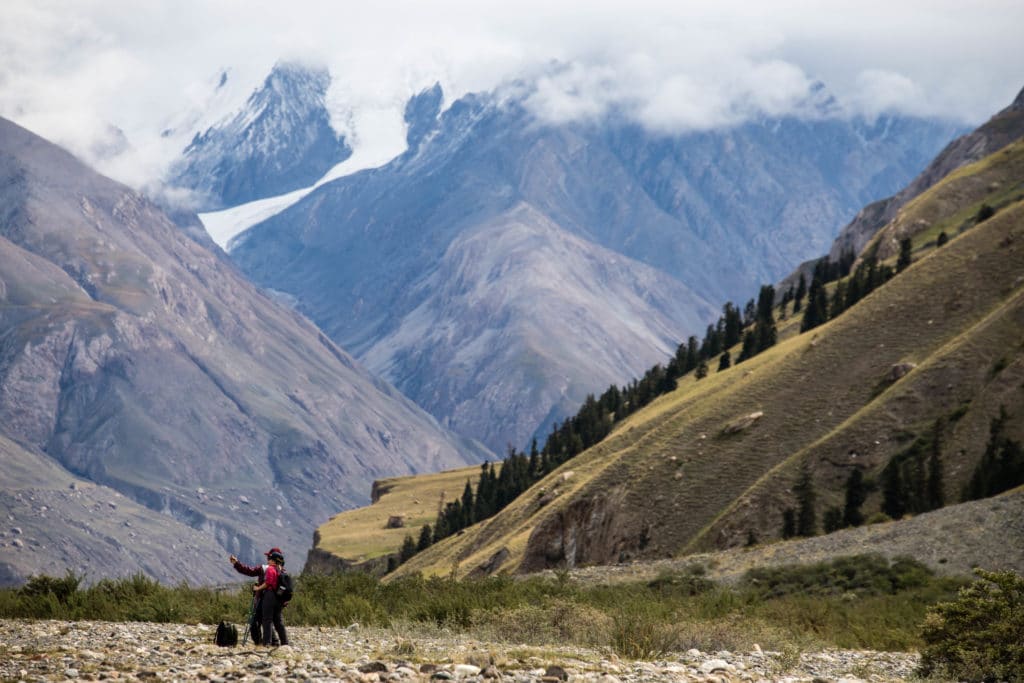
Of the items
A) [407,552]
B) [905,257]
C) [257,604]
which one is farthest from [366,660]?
[407,552]

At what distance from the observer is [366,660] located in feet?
105

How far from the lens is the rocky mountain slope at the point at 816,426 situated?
307ft

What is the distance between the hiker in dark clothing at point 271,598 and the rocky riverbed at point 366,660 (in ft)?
2.56

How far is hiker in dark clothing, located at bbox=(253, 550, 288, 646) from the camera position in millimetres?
35438

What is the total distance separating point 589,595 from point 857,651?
15101 mm

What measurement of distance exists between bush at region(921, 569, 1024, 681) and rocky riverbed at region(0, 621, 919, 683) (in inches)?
47.3

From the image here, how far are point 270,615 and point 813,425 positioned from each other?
76.5 m

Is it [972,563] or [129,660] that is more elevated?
[972,563]

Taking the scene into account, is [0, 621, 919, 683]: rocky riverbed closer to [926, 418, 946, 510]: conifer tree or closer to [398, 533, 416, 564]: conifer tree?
[926, 418, 946, 510]: conifer tree

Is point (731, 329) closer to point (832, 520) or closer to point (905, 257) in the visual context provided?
point (905, 257)

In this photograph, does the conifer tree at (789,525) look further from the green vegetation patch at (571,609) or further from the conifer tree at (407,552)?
the conifer tree at (407,552)

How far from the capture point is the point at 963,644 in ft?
116

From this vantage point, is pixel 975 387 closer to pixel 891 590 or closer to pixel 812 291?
pixel 891 590

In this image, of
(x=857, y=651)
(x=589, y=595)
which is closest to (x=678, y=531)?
(x=589, y=595)
